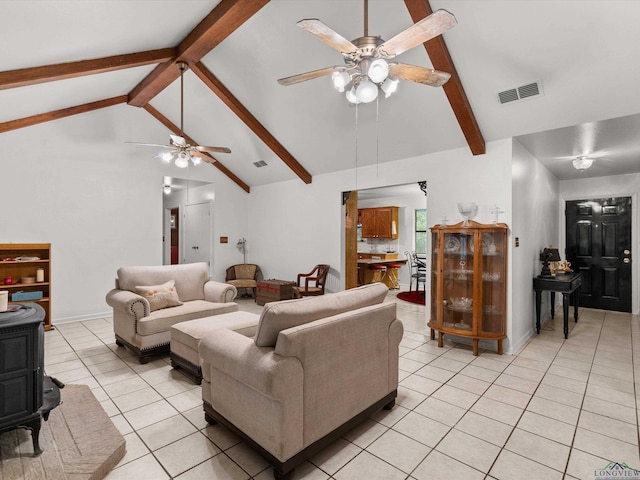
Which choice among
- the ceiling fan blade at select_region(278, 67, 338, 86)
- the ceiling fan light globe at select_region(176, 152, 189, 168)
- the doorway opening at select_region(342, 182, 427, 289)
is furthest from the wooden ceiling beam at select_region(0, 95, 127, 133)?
the doorway opening at select_region(342, 182, 427, 289)

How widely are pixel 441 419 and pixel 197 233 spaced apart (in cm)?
669

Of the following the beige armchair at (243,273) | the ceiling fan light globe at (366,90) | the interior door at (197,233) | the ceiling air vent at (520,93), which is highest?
the ceiling air vent at (520,93)

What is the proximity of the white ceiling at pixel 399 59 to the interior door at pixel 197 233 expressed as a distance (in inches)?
94.9

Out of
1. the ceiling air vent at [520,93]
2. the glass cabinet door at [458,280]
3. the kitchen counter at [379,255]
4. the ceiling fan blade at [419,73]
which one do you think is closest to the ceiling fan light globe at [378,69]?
the ceiling fan blade at [419,73]

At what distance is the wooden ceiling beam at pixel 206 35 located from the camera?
311 cm

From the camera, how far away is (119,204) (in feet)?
19.0

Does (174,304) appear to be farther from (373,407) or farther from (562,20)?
(562,20)

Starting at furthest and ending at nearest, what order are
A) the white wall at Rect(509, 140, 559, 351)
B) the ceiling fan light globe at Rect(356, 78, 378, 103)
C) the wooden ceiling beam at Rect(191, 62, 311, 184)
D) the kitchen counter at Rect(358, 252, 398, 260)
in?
the kitchen counter at Rect(358, 252, 398, 260)
the wooden ceiling beam at Rect(191, 62, 311, 184)
the white wall at Rect(509, 140, 559, 351)
the ceiling fan light globe at Rect(356, 78, 378, 103)

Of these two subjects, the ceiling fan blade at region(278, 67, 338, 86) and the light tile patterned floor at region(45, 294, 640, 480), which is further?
the ceiling fan blade at region(278, 67, 338, 86)

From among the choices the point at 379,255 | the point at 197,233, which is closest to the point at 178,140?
the point at 197,233

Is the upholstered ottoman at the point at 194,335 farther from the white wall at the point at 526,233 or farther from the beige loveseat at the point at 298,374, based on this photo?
the white wall at the point at 526,233

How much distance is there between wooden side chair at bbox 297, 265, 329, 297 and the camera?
596 centimetres

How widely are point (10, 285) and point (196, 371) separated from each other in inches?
136

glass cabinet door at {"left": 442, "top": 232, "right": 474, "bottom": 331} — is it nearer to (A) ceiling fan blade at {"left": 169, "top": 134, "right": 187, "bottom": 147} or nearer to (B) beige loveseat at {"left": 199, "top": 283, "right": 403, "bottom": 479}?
(B) beige loveseat at {"left": 199, "top": 283, "right": 403, "bottom": 479}
